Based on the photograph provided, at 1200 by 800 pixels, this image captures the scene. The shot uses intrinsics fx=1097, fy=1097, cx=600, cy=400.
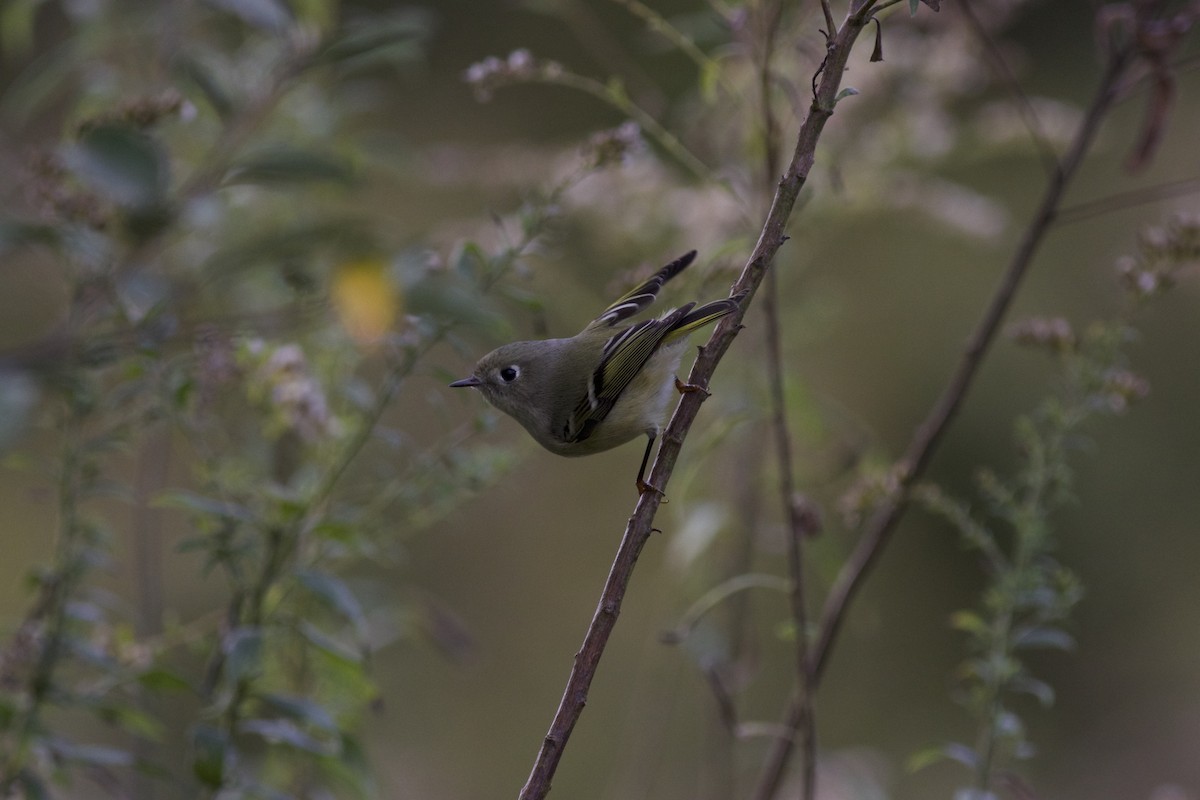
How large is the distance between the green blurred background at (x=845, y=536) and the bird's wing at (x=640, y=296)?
2.16 ft

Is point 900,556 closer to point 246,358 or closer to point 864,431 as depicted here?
point 864,431

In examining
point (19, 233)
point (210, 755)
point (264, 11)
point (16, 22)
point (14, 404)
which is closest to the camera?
point (14, 404)

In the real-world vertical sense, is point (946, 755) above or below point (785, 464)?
below

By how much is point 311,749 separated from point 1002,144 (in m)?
1.56

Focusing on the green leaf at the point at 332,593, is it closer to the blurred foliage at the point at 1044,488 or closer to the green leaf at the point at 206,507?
the green leaf at the point at 206,507

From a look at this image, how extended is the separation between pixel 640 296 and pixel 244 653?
28.5 inches

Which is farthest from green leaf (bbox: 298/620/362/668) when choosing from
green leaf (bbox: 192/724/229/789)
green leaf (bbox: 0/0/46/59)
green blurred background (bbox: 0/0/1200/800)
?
green blurred background (bbox: 0/0/1200/800)

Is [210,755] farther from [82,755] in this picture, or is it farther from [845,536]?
[845,536]

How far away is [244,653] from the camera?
3.76 ft

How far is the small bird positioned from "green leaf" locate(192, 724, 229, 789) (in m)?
0.54

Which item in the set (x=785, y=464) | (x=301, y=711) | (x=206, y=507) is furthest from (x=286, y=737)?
(x=785, y=464)

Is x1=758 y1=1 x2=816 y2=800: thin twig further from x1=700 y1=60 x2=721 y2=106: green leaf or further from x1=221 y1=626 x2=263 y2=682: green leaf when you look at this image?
x1=221 y1=626 x2=263 y2=682: green leaf

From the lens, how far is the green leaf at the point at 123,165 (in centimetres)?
62

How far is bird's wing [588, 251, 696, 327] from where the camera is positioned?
136 centimetres
